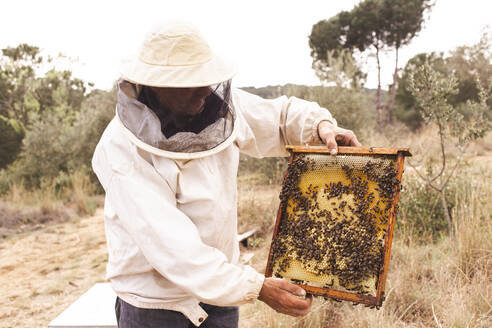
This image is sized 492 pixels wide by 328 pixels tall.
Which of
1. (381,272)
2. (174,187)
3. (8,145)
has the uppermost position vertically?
(174,187)

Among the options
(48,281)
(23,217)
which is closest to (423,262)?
(48,281)

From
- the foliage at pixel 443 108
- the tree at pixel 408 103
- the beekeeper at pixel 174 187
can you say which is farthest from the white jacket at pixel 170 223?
the tree at pixel 408 103

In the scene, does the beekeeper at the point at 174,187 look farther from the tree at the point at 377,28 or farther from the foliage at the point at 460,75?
the tree at the point at 377,28

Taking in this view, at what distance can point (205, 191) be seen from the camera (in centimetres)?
193

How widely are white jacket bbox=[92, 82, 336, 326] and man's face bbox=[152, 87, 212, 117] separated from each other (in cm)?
10

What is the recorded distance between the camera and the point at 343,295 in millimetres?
2033

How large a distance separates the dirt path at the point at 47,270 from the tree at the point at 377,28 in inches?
691

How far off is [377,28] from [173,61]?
83.3 ft

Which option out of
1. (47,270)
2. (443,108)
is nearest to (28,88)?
(47,270)

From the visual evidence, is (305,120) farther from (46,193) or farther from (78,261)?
(46,193)

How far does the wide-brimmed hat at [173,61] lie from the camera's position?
1742mm

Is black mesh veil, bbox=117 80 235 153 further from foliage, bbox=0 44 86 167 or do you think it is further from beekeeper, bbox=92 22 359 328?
foliage, bbox=0 44 86 167

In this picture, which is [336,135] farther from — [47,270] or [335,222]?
[47,270]

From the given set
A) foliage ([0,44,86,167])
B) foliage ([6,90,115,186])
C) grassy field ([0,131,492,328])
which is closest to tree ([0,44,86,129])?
foliage ([0,44,86,167])
